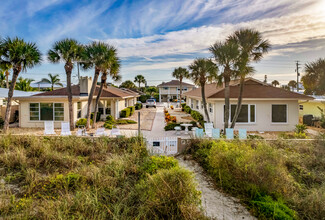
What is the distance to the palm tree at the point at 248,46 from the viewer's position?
1308 cm

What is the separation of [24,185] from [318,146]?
1168cm

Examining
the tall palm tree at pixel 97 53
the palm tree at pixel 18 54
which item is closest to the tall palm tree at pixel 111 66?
the tall palm tree at pixel 97 53

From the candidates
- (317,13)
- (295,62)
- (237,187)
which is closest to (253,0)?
(317,13)

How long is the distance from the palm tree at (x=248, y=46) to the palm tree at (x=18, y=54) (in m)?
14.5

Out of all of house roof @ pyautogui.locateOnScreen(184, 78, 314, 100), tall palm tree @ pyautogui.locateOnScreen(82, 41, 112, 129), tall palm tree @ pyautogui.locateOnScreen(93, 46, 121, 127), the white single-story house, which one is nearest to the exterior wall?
house roof @ pyautogui.locateOnScreen(184, 78, 314, 100)

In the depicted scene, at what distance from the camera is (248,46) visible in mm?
13289

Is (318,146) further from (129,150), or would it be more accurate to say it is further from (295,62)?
(295,62)

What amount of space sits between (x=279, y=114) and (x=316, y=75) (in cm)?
1219

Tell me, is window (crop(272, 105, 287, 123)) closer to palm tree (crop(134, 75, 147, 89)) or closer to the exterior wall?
the exterior wall

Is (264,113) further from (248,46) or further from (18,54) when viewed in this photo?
(18,54)

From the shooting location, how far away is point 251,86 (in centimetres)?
1878

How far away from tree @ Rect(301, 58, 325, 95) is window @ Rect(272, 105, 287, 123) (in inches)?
458

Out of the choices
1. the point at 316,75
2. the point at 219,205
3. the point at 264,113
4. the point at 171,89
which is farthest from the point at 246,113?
the point at 171,89

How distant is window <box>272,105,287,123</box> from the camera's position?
16.7 metres
